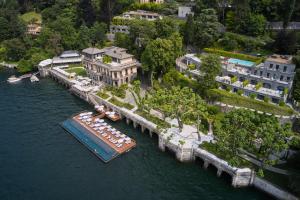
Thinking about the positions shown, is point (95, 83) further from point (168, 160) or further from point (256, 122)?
point (256, 122)

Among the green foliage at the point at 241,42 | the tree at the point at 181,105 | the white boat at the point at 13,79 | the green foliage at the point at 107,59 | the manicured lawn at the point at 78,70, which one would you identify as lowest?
the white boat at the point at 13,79

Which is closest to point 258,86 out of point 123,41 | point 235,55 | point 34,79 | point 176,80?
point 235,55

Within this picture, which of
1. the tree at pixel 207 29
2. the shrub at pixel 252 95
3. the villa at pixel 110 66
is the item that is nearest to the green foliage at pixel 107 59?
the villa at pixel 110 66

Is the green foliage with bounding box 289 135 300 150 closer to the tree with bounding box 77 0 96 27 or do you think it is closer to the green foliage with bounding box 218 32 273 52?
the green foliage with bounding box 218 32 273 52

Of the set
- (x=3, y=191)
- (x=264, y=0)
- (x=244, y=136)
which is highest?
(x=264, y=0)

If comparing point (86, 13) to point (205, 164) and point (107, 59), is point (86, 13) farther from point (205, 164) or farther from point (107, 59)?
point (205, 164)

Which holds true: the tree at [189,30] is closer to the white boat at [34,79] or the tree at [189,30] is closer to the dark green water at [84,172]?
the dark green water at [84,172]

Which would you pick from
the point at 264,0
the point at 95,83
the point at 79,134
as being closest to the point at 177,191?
the point at 79,134
